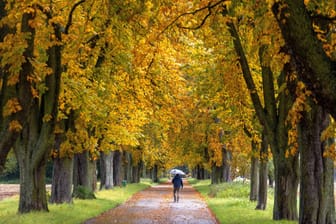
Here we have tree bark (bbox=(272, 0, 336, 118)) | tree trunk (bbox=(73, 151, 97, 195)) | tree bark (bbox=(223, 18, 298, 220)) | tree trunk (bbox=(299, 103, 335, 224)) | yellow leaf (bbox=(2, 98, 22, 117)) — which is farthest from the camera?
tree trunk (bbox=(73, 151, 97, 195))

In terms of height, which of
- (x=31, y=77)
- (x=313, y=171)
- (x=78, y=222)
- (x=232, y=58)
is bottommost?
(x=78, y=222)

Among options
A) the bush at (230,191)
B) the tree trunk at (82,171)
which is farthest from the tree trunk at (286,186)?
the bush at (230,191)

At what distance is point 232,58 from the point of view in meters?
19.6

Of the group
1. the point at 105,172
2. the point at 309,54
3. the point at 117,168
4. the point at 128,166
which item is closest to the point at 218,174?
the point at 117,168

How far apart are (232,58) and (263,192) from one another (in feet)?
25.6

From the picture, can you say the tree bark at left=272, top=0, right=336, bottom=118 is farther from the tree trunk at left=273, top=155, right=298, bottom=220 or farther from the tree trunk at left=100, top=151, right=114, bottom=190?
the tree trunk at left=100, top=151, right=114, bottom=190

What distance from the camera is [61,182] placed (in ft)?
80.6

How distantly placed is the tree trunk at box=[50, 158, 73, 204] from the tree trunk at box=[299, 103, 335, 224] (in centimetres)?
1292

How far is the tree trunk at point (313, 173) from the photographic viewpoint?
14008mm

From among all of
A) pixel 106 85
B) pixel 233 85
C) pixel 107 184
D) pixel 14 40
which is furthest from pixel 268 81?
pixel 107 184

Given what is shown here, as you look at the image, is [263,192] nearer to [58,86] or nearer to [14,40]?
[58,86]

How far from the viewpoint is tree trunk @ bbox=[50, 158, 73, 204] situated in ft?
80.5

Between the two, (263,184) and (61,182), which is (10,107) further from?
(263,184)

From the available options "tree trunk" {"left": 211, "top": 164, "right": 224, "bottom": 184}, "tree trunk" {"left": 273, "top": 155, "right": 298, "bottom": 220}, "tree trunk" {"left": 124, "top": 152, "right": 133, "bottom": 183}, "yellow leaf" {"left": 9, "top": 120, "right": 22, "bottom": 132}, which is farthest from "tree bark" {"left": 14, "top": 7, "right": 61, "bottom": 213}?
"tree trunk" {"left": 124, "top": 152, "right": 133, "bottom": 183}
